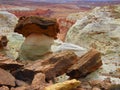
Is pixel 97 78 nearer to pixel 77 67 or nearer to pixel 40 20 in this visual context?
pixel 77 67

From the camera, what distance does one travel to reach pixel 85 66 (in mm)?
3135

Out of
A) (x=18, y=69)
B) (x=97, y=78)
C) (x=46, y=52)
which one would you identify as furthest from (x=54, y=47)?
(x=18, y=69)

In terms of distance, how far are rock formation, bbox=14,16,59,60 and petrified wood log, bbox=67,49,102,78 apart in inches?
20.9

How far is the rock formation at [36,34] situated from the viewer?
139 inches

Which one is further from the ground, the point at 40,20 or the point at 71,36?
the point at 40,20

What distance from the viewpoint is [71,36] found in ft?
16.8

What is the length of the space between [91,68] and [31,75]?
2.33ft

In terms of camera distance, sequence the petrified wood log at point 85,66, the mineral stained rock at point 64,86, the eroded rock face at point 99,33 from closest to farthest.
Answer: the mineral stained rock at point 64,86 → the petrified wood log at point 85,66 → the eroded rock face at point 99,33

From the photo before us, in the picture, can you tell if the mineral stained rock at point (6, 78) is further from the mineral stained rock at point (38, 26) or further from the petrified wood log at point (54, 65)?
the mineral stained rock at point (38, 26)

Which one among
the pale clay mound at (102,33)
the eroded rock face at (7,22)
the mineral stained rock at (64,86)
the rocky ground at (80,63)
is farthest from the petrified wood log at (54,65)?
the eroded rock face at (7,22)

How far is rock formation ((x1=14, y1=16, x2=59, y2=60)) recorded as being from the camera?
3.53m

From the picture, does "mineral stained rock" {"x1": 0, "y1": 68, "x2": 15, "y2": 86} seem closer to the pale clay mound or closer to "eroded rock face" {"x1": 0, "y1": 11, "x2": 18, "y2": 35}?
the pale clay mound

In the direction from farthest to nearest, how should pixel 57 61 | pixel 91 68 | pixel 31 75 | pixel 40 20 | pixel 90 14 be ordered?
pixel 90 14 → pixel 40 20 → pixel 91 68 → pixel 57 61 → pixel 31 75

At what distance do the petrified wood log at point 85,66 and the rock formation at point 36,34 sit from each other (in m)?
0.53
